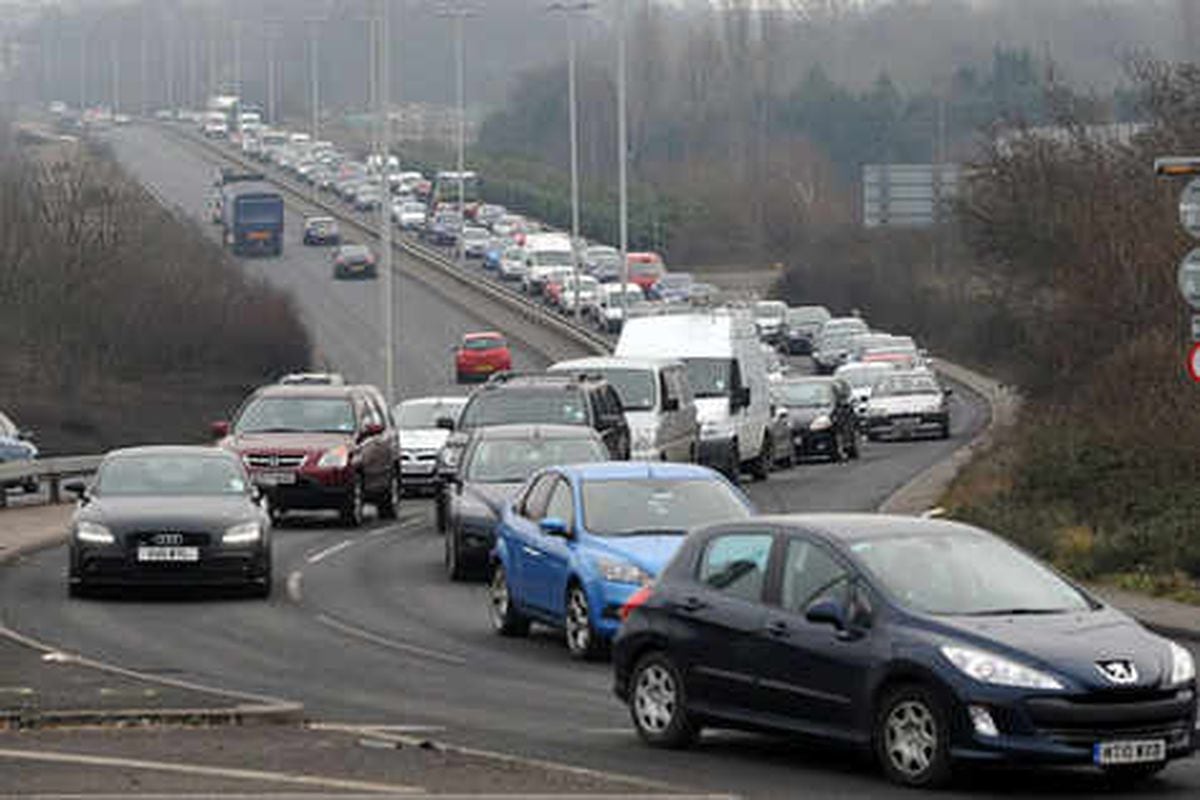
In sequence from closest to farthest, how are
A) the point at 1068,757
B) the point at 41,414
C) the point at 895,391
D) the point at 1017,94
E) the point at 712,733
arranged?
the point at 1068,757 < the point at 712,733 < the point at 895,391 < the point at 41,414 < the point at 1017,94

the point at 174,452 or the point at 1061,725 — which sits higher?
the point at 174,452

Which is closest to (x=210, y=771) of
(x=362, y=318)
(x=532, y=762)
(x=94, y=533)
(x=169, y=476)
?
(x=532, y=762)

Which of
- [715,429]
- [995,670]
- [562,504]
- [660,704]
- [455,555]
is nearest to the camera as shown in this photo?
[995,670]

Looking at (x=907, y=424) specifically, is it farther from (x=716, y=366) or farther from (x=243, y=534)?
(x=243, y=534)

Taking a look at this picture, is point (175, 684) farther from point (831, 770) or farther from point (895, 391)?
point (895, 391)

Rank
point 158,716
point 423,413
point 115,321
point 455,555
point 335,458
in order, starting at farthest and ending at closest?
point 115,321
point 423,413
point 335,458
point 455,555
point 158,716

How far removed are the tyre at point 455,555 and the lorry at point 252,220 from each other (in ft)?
299

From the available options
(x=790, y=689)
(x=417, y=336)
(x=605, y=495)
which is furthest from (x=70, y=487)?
(x=417, y=336)

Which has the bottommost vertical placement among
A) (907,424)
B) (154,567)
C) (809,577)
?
(907,424)

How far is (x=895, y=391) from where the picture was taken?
64.0 metres

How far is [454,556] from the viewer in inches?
1144

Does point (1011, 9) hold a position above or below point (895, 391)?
above

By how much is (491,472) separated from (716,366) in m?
16.9

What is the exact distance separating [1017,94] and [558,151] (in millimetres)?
60425
